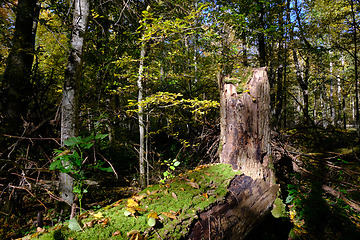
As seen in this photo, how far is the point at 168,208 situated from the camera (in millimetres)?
1563

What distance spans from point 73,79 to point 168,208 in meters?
2.34

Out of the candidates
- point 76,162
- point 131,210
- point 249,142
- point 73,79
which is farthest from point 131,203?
point 73,79

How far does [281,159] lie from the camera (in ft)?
11.4

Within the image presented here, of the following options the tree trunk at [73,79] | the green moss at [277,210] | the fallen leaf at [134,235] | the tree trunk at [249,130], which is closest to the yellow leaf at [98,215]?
the fallen leaf at [134,235]

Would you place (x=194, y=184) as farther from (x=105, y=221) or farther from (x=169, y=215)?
(x=105, y=221)

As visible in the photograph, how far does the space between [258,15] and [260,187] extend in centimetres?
755

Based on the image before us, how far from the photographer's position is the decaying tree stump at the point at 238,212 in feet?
4.99

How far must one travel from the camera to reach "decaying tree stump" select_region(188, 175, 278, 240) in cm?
152

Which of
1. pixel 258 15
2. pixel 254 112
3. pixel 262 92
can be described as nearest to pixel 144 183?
pixel 254 112

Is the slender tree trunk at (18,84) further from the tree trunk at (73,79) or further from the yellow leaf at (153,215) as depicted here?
the yellow leaf at (153,215)

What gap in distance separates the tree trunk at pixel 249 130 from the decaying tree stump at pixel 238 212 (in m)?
0.21

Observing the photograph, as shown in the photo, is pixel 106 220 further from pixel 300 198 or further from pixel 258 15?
pixel 258 15

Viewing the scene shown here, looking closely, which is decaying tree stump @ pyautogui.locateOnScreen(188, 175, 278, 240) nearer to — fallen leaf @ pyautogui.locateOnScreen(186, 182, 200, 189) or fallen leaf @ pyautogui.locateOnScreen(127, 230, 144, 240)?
fallen leaf @ pyautogui.locateOnScreen(186, 182, 200, 189)

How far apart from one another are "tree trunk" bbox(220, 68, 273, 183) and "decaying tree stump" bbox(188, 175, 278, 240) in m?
0.21
